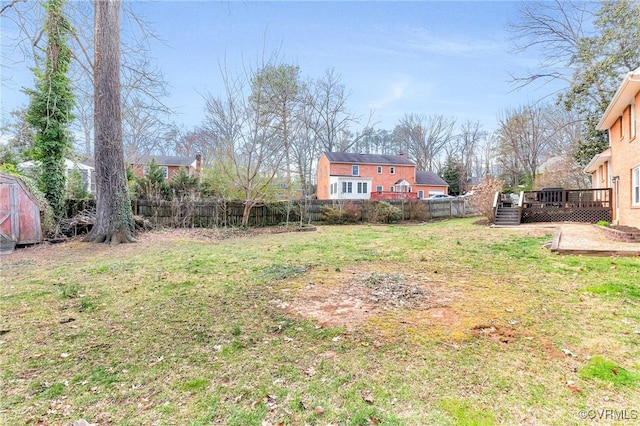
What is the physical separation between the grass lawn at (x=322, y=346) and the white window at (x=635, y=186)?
19.8 feet

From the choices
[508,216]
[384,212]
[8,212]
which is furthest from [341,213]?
[8,212]

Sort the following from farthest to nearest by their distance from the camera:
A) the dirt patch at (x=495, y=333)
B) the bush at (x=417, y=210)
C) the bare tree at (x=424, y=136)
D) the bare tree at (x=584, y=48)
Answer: the bare tree at (x=424, y=136) < the bush at (x=417, y=210) < the bare tree at (x=584, y=48) < the dirt patch at (x=495, y=333)

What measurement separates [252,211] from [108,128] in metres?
7.30

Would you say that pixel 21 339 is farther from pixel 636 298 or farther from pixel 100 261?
pixel 636 298

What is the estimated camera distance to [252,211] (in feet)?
50.1

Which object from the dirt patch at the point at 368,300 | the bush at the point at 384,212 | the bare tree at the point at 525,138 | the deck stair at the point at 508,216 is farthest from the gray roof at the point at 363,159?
the dirt patch at the point at 368,300

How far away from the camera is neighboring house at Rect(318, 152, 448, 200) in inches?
1225

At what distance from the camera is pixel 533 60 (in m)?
17.3

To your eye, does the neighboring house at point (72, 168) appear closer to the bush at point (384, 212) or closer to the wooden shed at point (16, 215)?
the wooden shed at point (16, 215)

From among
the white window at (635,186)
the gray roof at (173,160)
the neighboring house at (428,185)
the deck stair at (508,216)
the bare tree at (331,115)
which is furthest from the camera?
the neighboring house at (428,185)

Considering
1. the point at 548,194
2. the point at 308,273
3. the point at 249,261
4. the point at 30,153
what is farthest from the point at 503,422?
the point at 548,194

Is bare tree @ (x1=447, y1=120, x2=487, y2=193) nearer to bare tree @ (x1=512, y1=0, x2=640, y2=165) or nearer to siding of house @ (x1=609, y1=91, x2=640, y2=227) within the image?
bare tree @ (x1=512, y1=0, x2=640, y2=165)

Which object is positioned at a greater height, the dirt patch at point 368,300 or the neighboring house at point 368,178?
the neighboring house at point 368,178

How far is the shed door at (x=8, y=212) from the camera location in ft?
26.4
